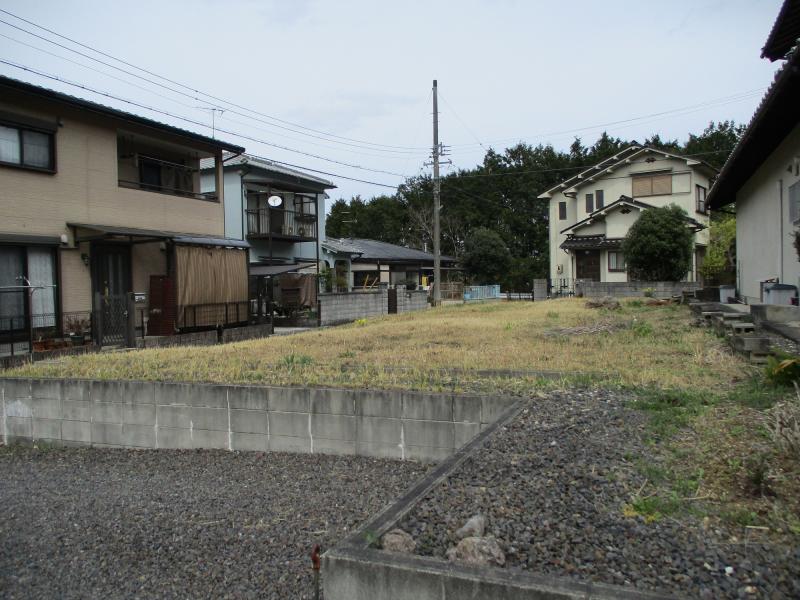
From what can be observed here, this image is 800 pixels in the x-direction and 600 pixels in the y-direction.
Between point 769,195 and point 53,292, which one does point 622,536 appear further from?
point 53,292

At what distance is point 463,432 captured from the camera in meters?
5.04

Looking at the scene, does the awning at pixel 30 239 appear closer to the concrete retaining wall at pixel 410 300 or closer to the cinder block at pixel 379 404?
the cinder block at pixel 379 404

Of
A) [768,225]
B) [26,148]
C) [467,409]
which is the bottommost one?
[467,409]

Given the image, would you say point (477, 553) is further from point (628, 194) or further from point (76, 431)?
point (628, 194)

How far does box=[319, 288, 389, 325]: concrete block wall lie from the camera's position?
1867 centimetres

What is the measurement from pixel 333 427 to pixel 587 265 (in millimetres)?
27404

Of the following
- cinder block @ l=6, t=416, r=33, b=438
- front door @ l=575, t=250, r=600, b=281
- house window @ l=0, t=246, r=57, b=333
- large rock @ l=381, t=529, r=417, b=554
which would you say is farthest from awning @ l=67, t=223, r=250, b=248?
front door @ l=575, t=250, r=600, b=281

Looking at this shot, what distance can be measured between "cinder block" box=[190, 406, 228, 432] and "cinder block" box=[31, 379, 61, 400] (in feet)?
5.91

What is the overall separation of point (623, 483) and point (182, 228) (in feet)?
49.5

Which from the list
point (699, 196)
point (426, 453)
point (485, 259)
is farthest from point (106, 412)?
point (485, 259)

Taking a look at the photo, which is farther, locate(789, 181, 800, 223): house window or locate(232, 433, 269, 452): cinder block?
locate(789, 181, 800, 223): house window

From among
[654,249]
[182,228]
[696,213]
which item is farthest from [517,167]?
[182,228]

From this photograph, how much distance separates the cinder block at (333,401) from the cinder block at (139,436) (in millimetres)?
1892

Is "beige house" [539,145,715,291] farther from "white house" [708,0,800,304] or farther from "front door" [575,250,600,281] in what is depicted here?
"white house" [708,0,800,304]
